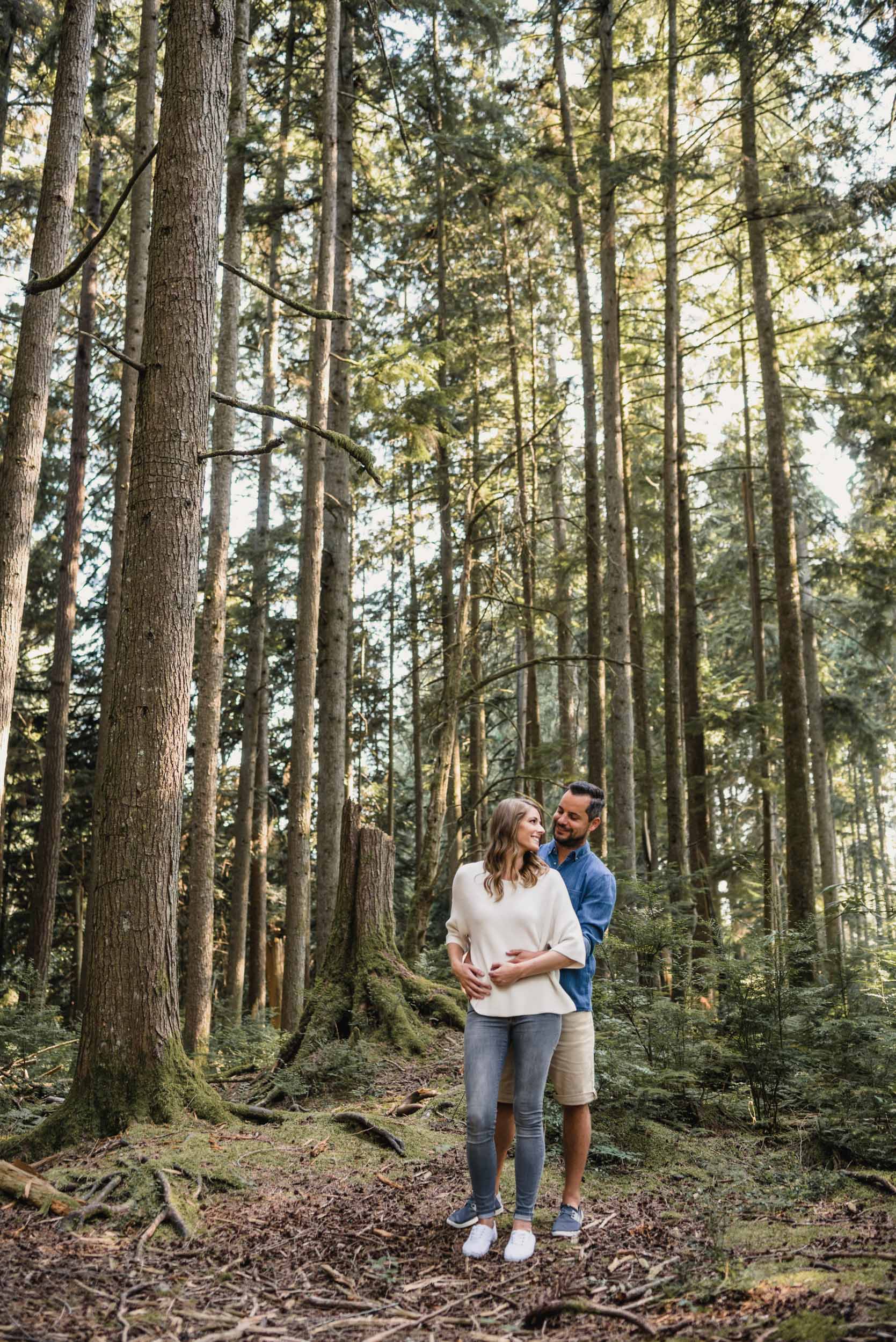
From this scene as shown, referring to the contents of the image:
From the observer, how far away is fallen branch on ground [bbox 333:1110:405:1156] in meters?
5.76

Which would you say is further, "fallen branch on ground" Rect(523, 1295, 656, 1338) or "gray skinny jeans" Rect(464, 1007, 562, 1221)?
"gray skinny jeans" Rect(464, 1007, 562, 1221)

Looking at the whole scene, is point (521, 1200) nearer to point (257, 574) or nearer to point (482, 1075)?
point (482, 1075)

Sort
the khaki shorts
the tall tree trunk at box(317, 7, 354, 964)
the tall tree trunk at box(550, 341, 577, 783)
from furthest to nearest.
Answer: the tall tree trunk at box(550, 341, 577, 783) → the tall tree trunk at box(317, 7, 354, 964) → the khaki shorts

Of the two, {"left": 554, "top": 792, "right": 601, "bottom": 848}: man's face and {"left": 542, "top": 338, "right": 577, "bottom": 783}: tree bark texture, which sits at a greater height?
{"left": 542, "top": 338, "right": 577, "bottom": 783}: tree bark texture

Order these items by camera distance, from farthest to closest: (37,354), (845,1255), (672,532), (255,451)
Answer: (672,532) < (37,354) < (255,451) < (845,1255)

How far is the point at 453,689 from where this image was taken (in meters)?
12.2

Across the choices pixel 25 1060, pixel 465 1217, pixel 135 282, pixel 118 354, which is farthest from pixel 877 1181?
pixel 135 282

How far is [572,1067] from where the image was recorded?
15.4 ft

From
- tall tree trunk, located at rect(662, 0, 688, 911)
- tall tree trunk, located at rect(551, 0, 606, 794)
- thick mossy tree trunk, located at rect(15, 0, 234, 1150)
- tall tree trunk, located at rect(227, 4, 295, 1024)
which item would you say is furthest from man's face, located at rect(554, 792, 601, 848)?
tall tree trunk, located at rect(227, 4, 295, 1024)

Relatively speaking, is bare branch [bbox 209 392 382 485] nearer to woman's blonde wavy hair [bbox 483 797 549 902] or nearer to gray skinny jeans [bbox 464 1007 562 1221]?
woman's blonde wavy hair [bbox 483 797 549 902]

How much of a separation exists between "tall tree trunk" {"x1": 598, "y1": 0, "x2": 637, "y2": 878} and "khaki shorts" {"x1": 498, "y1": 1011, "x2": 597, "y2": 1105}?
765 cm

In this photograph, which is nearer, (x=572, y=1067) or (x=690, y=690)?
(x=572, y=1067)

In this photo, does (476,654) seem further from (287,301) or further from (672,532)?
(287,301)

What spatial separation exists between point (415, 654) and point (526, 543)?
339 inches
